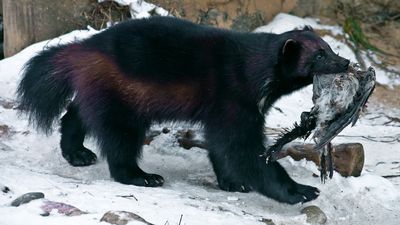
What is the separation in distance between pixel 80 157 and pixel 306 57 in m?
1.85

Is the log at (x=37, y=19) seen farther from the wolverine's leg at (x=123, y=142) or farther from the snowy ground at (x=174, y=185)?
the wolverine's leg at (x=123, y=142)

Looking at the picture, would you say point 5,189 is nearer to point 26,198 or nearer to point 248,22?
point 26,198

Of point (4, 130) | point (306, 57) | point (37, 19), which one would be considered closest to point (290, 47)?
point (306, 57)

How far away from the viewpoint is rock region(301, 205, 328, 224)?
4.91 meters

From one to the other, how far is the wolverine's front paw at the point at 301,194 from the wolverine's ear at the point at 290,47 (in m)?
0.89

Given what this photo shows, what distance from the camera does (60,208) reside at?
4184mm

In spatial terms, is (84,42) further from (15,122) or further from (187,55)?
(15,122)

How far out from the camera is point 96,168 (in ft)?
19.0

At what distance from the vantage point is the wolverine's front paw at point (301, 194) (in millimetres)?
5148

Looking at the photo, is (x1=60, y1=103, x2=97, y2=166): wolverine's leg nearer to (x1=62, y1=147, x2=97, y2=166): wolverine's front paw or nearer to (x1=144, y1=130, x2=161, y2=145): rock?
(x1=62, y1=147, x2=97, y2=166): wolverine's front paw

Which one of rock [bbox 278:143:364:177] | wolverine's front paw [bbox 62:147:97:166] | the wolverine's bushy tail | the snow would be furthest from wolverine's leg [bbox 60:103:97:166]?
the snow

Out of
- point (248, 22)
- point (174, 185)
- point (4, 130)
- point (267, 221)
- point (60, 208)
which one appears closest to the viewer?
point (60, 208)

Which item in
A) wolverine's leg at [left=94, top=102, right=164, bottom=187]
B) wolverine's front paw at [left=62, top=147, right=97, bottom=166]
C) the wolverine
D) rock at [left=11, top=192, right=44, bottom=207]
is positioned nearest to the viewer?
rock at [left=11, top=192, right=44, bottom=207]

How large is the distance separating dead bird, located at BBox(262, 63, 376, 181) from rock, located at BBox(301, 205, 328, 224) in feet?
0.96
